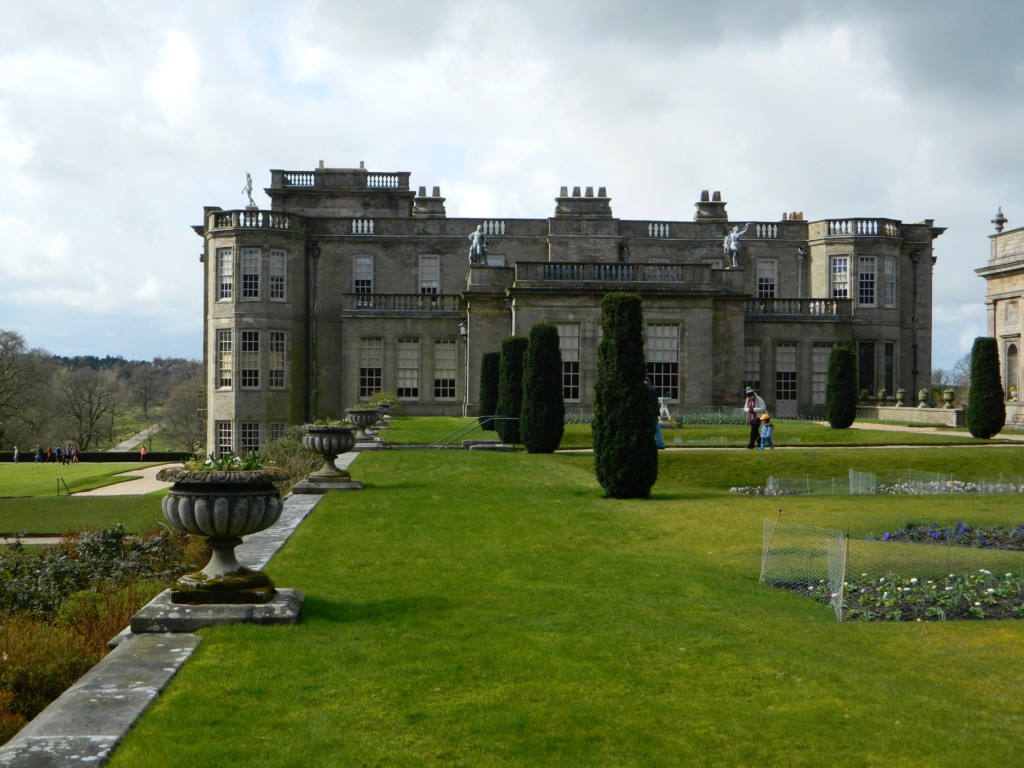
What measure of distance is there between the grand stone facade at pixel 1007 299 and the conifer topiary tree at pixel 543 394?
2567cm

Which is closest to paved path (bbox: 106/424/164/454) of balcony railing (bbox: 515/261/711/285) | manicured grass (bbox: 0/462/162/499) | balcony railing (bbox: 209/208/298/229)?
manicured grass (bbox: 0/462/162/499)

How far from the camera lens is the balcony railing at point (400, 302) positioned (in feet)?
142

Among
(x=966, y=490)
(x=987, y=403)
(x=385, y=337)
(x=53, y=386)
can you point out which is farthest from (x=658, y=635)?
(x=53, y=386)

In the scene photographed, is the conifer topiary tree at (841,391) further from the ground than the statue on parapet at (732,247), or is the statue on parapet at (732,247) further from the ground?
the statue on parapet at (732,247)

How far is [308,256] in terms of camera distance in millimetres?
45875

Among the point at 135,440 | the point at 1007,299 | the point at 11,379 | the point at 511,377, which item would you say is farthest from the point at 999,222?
the point at 135,440

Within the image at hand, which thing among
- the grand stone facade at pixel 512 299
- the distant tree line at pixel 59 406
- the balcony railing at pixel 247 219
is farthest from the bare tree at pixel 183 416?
the balcony railing at pixel 247 219

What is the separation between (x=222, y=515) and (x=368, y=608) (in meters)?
1.56

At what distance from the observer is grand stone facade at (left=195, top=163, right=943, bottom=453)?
37938 millimetres

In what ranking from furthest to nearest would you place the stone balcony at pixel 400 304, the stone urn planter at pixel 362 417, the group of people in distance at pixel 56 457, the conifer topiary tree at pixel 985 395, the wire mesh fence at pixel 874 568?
1. the group of people in distance at pixel 56 457
2. the stone balcony at pixel 400 304
3. the conifer topiary tree at pixel 985 395
4. the stone urn planter at pixel 362 417
5. the wire mesh fence at pixel 874 568

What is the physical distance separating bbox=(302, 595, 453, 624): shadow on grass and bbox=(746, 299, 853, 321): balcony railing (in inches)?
1393

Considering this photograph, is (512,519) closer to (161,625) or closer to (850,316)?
(161,625)

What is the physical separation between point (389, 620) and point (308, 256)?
39.6 metres

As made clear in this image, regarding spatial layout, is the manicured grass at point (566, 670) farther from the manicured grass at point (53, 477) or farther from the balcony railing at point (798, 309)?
the balcony railing at point (798, 309)
